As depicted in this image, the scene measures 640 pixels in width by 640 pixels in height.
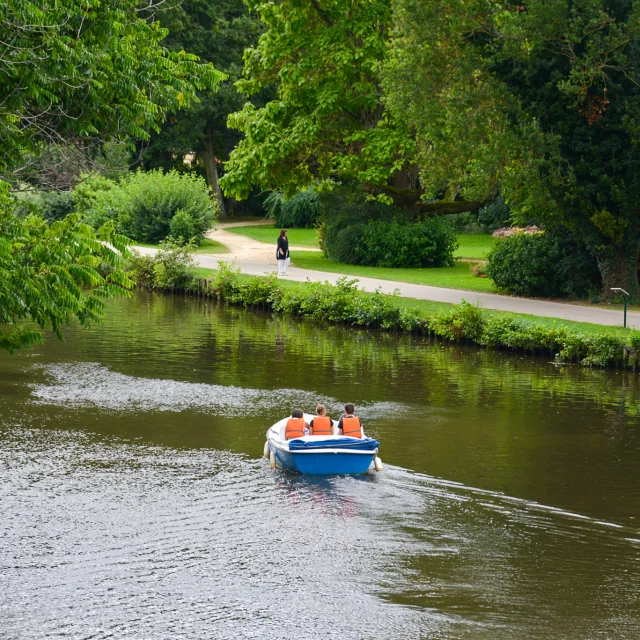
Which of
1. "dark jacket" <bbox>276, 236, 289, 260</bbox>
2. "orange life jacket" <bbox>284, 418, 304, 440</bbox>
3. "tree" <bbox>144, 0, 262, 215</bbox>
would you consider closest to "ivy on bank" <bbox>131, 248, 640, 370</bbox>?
"dark jacket" <bbox>276, 236, 289, 260</bbox>

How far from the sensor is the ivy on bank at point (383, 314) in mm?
23984

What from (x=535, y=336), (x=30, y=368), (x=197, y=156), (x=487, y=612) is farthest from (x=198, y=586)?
(x=197, y=156)

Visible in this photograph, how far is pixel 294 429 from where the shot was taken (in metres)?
15.5

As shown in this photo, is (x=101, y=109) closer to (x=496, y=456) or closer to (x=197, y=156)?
(x=496, y=456)

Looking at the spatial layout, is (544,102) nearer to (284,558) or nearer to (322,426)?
(322,426)

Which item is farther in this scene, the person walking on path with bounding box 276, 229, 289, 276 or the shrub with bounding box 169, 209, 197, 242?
the shrub with bounding box 169, 209, 197, 242

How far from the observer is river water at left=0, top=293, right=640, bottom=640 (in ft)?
34.5

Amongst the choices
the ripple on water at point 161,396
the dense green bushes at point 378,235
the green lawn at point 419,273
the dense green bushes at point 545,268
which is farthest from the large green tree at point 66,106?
the dense green bushes at point 378,235

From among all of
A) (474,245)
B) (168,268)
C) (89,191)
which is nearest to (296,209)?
(474,245)

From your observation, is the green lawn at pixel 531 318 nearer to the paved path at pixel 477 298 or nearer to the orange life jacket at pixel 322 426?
the paved path at pixel 477 298

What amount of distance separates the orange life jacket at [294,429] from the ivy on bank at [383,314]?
10508 millimetres

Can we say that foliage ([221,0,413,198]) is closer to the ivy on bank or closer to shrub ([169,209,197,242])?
shrub ([169,209,197,242])

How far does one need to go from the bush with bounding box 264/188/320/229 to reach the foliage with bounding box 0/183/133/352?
4951 cm

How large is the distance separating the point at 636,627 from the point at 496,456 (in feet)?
20.2
